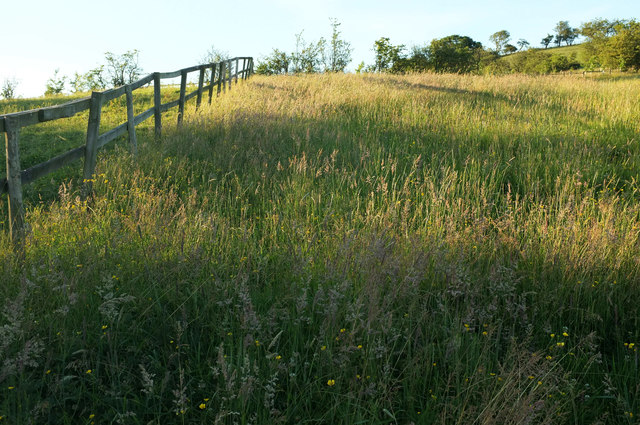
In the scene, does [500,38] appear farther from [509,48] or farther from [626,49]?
[626,49]

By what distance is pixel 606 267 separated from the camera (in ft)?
11.2

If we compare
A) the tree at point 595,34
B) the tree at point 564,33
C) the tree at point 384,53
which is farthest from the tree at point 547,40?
the tree at point 384,53

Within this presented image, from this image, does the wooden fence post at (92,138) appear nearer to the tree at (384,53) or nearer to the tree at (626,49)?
the tree at (384,53)

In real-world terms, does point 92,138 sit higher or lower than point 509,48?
lower

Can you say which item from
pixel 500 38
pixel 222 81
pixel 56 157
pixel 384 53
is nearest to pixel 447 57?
pixel 384 53

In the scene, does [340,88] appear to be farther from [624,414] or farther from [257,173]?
[624,414]

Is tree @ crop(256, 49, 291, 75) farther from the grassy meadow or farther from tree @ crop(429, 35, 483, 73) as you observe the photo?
the grassy meadow

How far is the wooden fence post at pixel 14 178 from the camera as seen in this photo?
4.23m

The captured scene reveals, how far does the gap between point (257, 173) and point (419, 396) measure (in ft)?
12.6

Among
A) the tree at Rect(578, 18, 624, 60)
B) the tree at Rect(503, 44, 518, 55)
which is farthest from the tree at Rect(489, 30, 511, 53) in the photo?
the tree at Rect(578, 18, 624, 60)

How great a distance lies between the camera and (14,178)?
4402 millimetres

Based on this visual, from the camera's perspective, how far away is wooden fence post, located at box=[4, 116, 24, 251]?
4234mm

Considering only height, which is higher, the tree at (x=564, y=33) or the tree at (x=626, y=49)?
the tree at (x=564, y=33)

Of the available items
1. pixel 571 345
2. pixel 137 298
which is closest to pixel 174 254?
pixel 137 298
